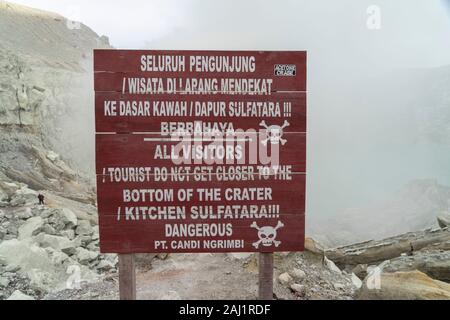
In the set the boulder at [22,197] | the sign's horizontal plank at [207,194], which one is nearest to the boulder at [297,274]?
the sign's horizontal plank at [207,194]

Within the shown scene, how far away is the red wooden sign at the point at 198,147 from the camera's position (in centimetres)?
355

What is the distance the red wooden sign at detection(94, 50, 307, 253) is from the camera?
3.55 m

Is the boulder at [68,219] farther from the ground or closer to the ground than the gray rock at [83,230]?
farther from the ground

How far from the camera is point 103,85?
11.6 feet

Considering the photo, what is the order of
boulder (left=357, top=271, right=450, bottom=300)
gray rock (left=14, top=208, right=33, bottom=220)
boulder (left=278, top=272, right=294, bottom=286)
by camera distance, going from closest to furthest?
1. boulder (left=357, top=271, right=450, bottom=300)
2. boulder (left=278, top=272, right=294, bottom=286)
3. gray rock (left=14, top=208, right=33, bottom=220)

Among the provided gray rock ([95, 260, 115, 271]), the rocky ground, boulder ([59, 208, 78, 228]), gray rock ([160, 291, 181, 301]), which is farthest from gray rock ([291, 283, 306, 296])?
boulder ([59, 208, 78, 228])

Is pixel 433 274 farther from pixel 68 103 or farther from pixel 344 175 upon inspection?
pixel 344 175

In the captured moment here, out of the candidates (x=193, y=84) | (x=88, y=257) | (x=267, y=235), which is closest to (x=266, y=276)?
(x=267, y=235)

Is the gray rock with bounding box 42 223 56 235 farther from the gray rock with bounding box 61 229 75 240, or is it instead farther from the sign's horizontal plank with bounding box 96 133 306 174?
the sign's horizontal plank with bounding box 96 133 306 174

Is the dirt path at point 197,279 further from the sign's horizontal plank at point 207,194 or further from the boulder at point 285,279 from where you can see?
the sign's horizontal plank at point 207,194

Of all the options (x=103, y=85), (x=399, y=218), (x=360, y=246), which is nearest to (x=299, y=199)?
(x=103, y=85)

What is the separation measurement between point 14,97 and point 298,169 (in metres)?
17.7

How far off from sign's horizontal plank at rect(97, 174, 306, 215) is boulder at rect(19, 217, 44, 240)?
5.30 metres
